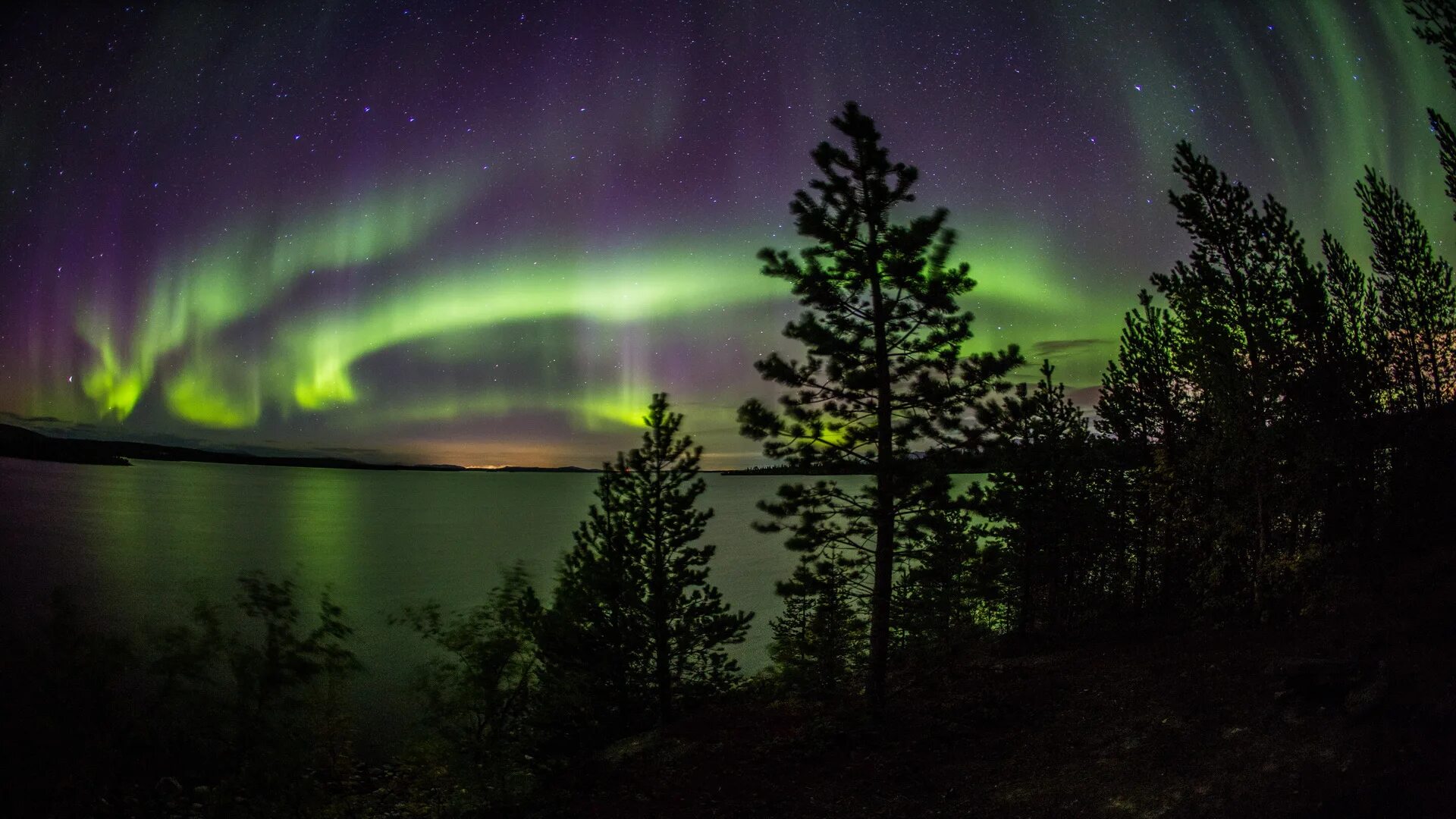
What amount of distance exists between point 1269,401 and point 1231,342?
196 cm

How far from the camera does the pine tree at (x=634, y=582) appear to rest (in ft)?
77.5

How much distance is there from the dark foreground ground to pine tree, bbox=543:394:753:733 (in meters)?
5.78

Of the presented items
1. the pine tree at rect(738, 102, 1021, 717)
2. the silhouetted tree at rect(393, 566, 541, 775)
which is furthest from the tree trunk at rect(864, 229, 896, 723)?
the silhouetted tree at rect(393, 566, 541, 775)

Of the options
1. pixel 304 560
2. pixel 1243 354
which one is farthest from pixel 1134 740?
pixel 304 560

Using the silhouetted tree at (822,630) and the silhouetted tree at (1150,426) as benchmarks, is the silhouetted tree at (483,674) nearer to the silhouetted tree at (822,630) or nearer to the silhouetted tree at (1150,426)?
the silhouetted tree at (822,630)

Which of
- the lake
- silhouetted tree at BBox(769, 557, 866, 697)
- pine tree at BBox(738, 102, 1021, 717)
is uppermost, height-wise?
pine tree at BBox(738, 102, 1021, 717)

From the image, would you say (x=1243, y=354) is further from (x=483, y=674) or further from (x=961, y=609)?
(x=483, y=674)

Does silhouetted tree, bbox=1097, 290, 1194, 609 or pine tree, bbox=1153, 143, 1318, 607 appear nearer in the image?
pine tree, bbox=1153, 143, 1318, 607

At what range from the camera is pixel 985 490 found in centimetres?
1820

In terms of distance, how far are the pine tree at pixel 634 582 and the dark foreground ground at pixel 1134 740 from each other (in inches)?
227

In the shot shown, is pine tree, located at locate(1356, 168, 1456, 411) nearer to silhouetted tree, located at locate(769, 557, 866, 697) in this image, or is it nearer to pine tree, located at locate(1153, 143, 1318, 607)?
pine tree, located at locate(1153, 143, 1318, 607)

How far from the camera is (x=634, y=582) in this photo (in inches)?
931

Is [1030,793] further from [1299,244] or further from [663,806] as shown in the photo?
[1299,244]

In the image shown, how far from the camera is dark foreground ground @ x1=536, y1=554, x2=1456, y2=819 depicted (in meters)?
8.11
